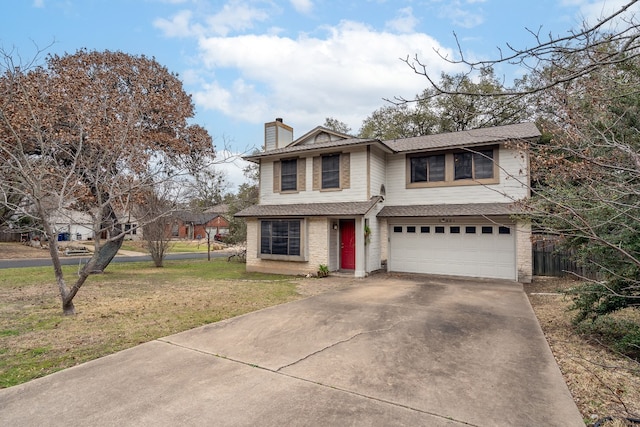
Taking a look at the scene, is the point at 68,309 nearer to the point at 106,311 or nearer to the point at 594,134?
the point at 106,311

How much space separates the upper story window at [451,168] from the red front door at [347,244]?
9.64 feet

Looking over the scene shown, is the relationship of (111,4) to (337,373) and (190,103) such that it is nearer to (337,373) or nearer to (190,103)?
(190,103)

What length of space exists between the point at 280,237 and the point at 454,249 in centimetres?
691

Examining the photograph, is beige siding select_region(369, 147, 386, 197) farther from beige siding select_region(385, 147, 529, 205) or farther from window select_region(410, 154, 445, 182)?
window select_region(410, 154, 445, 182)

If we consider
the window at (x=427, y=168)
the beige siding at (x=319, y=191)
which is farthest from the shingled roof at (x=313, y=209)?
the window at (x=427, y=168)

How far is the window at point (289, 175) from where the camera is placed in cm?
1519

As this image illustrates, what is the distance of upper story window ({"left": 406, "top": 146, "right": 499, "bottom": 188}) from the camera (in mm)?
12673

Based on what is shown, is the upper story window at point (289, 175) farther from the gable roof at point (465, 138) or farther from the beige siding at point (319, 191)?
the gable roof at point (465, 138)

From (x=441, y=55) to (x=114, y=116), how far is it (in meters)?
13.1

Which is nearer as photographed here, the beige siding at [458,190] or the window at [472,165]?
the beige siding at [458,190]

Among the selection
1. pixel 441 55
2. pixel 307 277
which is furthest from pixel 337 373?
pixel 307 277

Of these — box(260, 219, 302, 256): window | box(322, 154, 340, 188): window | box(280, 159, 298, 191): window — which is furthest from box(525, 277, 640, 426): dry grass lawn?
box(280, 159, 298, 191): window

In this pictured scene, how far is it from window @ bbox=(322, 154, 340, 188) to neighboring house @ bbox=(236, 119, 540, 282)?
41 millimetres

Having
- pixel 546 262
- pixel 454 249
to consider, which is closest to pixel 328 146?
pixel 454 249
